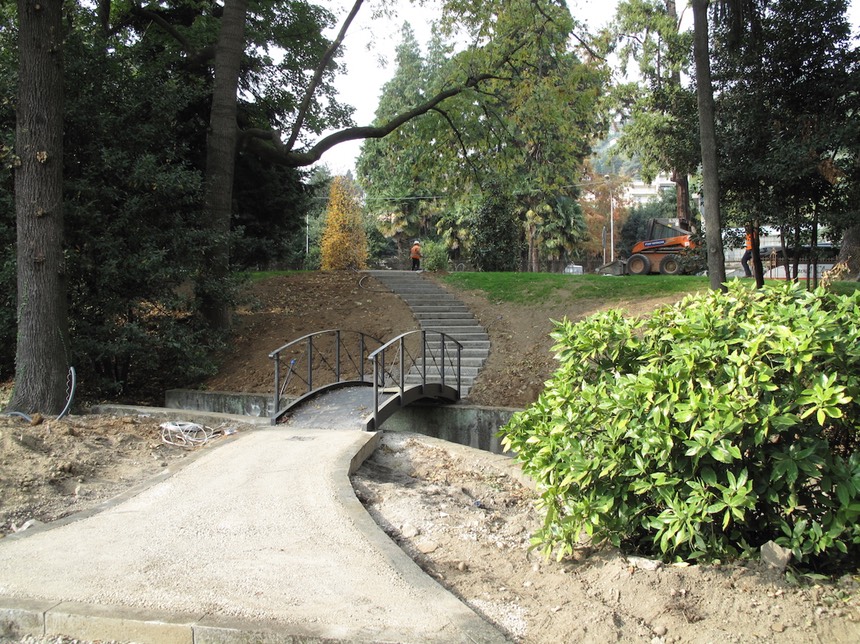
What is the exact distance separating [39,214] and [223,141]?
16.8 feet

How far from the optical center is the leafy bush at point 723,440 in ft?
12.2

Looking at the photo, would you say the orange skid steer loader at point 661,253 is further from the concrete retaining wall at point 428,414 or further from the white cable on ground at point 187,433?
the white cable on ground at point 187,433

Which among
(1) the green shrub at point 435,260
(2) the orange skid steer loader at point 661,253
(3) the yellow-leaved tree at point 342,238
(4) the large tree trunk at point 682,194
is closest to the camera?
(1) the green shrub at point 435,260

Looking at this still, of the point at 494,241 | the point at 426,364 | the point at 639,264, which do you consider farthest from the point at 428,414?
the point at 639,264

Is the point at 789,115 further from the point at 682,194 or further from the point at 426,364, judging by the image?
the point at 682,194

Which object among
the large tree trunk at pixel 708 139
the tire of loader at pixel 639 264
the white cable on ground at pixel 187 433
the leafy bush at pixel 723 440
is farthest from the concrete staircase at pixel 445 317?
the tire of loader at pixel 639 264

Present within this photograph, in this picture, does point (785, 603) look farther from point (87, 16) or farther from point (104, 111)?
point (87, 16)

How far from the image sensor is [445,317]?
16.7 metres

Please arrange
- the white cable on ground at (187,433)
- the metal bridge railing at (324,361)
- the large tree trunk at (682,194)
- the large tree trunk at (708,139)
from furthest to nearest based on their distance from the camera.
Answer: the large tree trunk at (682,194), the metal bridge railing at (324,361), the large tree trunk at (708,139), the white cable on ground at (187,433)

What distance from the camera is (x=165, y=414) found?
9.09 metres

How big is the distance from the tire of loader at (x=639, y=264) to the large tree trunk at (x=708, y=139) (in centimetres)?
1312

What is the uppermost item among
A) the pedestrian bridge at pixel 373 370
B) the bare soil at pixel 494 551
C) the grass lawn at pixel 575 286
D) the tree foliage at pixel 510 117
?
the tree foliage at pixel 510 117

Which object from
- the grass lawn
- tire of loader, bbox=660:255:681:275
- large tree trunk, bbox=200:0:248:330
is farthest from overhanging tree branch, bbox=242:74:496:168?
tire of loader, bbox=660:255:681:275

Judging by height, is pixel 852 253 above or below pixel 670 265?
below
